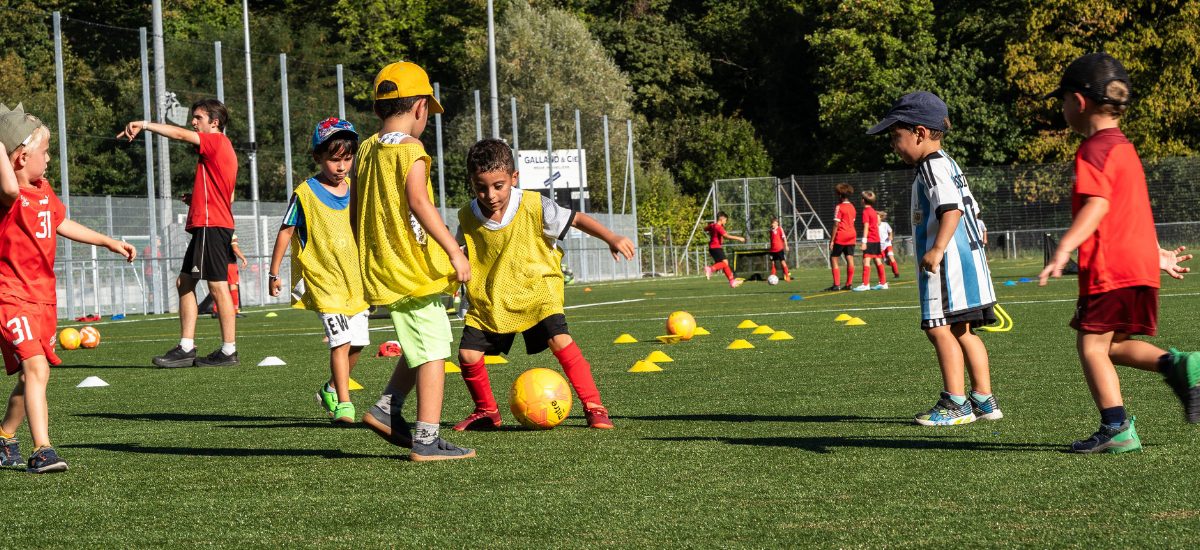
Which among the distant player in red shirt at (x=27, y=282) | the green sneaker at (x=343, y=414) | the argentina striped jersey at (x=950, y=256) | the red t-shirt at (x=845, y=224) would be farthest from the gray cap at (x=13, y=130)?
the red t-shirt at (x=845, y=224)

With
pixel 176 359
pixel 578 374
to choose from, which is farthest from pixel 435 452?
pixel 176 359

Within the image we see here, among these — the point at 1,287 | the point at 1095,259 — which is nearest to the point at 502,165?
the point at 1,287

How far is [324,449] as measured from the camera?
6555mm

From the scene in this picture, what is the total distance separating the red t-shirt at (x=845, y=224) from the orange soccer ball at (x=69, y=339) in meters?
14.7

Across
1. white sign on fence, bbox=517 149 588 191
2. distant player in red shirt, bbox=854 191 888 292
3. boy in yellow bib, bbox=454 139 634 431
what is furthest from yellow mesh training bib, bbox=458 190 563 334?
white sign on fence, bbox=517 149 588 191

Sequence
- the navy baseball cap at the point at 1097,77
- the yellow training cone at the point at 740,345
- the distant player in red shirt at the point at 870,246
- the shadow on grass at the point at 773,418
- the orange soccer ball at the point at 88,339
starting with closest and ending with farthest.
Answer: the navy baseball cap at the point at 1097,77 < the shadow on grass at the point at 773,418 < the yellow training cone at the point at 740,345 < the orange soccer ball at the point at 88,339 < the distant player in red shirt at the point at 870,246

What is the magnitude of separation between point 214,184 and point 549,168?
33721mm

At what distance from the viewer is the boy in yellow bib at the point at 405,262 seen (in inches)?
239

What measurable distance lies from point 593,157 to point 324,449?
51.7m

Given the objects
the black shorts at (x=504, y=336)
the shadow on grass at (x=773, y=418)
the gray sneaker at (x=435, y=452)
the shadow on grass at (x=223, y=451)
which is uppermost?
the black shorts at (x=504, y=336)

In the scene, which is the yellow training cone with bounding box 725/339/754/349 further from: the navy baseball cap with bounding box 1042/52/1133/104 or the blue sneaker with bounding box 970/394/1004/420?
the navy baseball cap with bounding box 1042/52/1133/104

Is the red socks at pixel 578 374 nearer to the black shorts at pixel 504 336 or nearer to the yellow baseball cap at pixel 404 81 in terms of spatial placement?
the black shorts at pixel 504 336

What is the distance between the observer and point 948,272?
6.79m

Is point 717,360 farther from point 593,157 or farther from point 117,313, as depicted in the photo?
point 593,157
